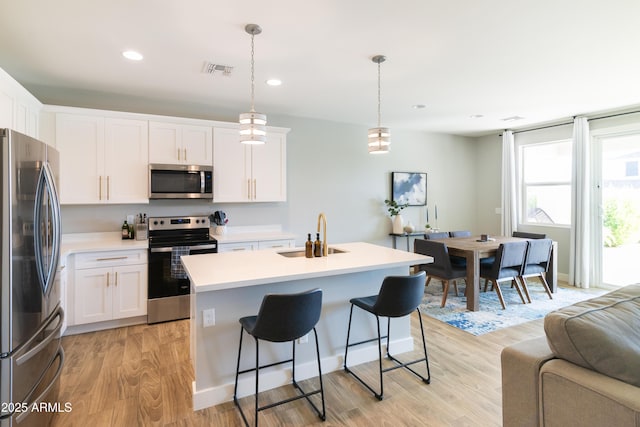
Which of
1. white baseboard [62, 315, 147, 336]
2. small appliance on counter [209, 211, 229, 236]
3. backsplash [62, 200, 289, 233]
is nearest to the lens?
white baseboard [62, 315, 147, 336]

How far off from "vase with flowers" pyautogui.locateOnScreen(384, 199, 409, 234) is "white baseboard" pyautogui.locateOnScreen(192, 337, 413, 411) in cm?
308

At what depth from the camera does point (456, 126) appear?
6027 millimetres

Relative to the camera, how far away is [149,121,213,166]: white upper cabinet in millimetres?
3973

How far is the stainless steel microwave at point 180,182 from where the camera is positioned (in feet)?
13.0

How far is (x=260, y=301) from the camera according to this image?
248 centimetres

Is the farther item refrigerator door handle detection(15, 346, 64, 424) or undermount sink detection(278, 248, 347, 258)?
undermount sink detection(278, 248, 347, 258)

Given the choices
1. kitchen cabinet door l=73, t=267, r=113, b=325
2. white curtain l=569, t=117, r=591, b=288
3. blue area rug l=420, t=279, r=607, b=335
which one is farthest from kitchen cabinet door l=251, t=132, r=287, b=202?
white curtain l=569, t=117, r=591, b=288

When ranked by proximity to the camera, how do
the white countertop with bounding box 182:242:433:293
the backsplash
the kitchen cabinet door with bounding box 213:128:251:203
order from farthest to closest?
the kitchen cabinet door with bounding box 213:128:251:203 → the backsplash → the white countertop with bounding box 182:242:433:293

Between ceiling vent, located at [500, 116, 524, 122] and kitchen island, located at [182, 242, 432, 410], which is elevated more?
ceiling vent, located at [500, 116, 524, 122]

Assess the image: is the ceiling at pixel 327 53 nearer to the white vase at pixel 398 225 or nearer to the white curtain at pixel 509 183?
the white curtain at pixel 509 183

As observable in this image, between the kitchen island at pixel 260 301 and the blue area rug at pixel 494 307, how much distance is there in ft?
3.56

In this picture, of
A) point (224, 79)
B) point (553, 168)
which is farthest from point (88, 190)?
point (553, 168)

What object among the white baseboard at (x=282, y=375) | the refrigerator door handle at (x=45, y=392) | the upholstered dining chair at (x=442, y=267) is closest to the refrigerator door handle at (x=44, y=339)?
the refrigerator door handle at (x=45, y=392)

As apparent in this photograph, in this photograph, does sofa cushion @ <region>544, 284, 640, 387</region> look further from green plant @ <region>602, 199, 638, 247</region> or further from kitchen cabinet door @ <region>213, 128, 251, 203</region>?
green plant @ <region>602, 199, 638, 247</region>
